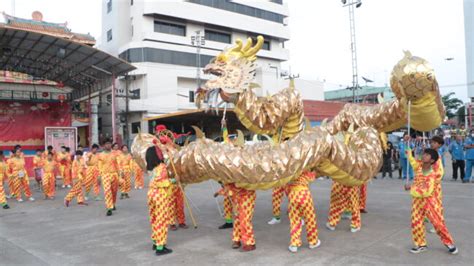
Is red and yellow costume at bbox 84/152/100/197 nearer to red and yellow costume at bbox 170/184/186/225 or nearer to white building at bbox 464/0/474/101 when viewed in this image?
red and yellow costume at bbox 170/184/186/225

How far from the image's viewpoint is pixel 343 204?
5871 mm

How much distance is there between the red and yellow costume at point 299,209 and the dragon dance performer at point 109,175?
4.18 m

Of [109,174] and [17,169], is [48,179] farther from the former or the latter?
[109,174]

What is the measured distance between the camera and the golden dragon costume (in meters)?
4.53

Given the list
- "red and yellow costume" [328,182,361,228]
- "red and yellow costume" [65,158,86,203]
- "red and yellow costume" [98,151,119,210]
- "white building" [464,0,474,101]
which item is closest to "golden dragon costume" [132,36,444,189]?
"red and yellow costume" [328,182,361,228]

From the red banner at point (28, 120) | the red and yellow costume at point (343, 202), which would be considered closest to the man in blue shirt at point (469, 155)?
the red and yellow costume at point (343, 202)

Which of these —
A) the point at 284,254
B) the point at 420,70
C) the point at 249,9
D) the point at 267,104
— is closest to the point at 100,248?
the point at 284,254

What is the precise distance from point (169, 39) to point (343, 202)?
81.7ft

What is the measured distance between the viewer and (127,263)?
15.0 ft

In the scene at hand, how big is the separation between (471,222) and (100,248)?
5.34m

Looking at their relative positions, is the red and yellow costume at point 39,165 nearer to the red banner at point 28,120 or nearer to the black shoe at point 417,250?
the red banner at point 28,120

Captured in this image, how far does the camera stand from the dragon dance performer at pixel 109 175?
763 cm

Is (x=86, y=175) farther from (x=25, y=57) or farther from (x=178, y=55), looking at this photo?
(x=178, y=55)

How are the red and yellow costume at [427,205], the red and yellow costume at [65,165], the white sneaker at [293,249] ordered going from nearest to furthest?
the red and yellow costume at [427,205] < the white sneaker at [293,249] < the red and yellow costume at [65,165]
